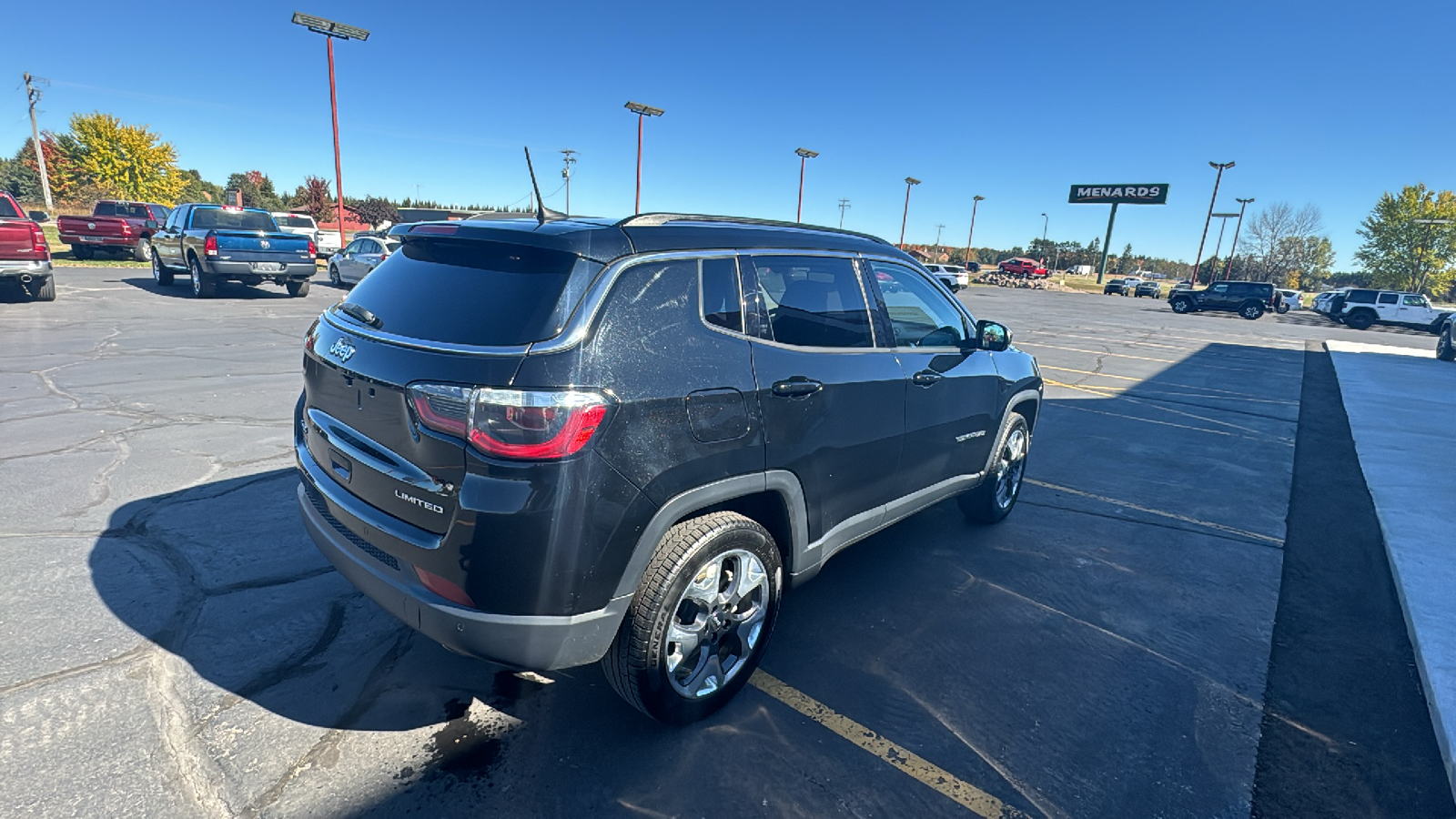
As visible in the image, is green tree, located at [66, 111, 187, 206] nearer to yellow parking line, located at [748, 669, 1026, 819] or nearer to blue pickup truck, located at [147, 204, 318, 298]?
blue pickup truck, located at [147, 204, 318, 298]

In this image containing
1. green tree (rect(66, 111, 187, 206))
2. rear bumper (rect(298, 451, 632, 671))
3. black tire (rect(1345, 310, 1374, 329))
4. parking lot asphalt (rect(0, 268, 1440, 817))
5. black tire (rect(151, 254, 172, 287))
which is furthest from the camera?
green tree (rect(66, 111, 187, 206))

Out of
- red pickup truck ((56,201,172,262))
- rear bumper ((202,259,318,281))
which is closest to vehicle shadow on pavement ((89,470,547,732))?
rear bumper ((202,259,318,281))

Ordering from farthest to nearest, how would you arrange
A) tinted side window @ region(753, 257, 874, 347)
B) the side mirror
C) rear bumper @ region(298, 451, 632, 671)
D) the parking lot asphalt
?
1. the side mirror
2. tinted side window @ region(753, 257, 874, 347)
3. the parking lot asphalt
4. rear bumper @ region(298, 451, 632, 671)

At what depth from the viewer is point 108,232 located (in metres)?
21.2

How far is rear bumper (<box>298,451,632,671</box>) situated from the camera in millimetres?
2135

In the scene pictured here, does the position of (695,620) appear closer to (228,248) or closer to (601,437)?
(601,437)

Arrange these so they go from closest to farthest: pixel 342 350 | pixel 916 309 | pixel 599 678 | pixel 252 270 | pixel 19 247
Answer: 1. pixel 342 350
2. pixel 599 678
3. pixel 916 309
4. pixel 19 247
5. pixel 252 270

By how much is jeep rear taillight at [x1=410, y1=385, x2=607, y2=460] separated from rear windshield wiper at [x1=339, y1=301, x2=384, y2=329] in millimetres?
659

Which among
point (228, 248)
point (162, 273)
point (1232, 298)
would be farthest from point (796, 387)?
point (1232, 298)

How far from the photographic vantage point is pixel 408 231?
289 centimetres

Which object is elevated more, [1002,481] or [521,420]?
[521,420]

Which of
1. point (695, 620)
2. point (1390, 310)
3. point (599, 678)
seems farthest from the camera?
point (1390, 310)

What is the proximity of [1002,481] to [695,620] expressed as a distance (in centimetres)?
284

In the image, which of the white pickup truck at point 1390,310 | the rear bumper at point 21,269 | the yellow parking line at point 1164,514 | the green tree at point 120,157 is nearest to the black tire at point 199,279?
the rear bumper at point 21,269
